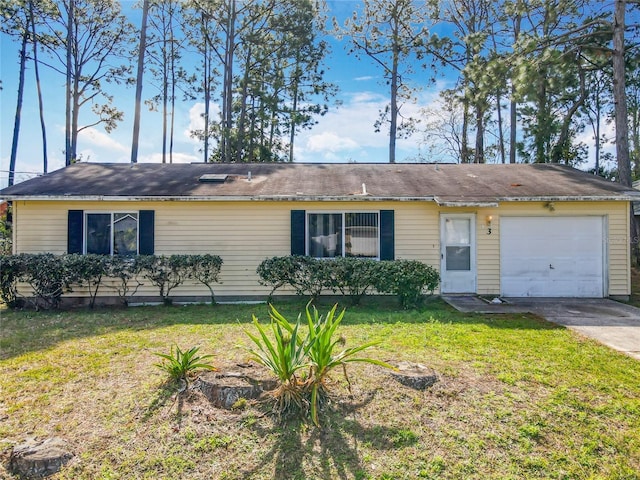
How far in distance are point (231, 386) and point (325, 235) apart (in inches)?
217

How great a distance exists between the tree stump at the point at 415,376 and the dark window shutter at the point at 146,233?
678 cm

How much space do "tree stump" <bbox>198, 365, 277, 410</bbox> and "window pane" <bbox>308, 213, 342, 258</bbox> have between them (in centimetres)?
507

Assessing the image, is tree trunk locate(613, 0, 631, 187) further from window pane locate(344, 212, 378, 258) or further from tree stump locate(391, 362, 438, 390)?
→ tree stump locate(391, 362, 438, 390)

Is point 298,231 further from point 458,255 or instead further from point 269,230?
point 458,255

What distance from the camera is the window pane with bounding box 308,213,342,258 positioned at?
8.70 meters

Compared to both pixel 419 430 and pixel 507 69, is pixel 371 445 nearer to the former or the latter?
pixel 419 430

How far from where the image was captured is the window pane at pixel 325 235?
8.70m

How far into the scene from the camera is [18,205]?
837 centimetres

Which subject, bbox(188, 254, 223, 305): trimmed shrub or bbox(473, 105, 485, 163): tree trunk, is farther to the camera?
bbox(473, 105, 485, 163): tree trunk

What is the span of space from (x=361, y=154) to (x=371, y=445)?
21.2m

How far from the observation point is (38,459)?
8.94 feet

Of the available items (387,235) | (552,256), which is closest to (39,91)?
(387,235)

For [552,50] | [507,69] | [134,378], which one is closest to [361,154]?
[507,69]

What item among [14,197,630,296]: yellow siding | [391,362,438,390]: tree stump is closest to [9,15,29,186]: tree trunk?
[14,197,630,296]: yellow siding
